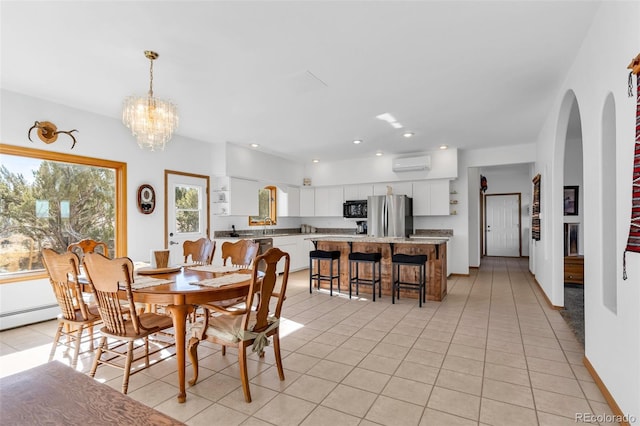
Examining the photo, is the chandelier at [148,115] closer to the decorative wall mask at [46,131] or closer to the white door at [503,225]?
Answer: the decorative wall mask at [46,131]

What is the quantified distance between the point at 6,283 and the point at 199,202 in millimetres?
2785

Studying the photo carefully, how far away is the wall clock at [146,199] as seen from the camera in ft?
15.9

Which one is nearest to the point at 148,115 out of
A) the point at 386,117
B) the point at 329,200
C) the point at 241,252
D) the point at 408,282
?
the point at 241,252

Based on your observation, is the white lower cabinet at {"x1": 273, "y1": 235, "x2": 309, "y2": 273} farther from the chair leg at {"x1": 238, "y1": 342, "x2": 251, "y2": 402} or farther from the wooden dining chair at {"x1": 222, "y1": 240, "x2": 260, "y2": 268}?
the chair leg at {"x1": 238, "y1": 342, "x2": 251, "y2": 402}

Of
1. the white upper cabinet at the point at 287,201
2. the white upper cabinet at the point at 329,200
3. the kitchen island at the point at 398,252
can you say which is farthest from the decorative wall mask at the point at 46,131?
the white upper cabinet at the point at 329,200

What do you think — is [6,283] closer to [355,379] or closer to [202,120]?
[202,120]

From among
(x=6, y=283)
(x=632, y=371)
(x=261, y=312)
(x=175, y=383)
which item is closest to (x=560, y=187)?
(x=632, y=371)

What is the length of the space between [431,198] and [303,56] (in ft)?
15.8

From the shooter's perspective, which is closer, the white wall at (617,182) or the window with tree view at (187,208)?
the white wall at (617,182)

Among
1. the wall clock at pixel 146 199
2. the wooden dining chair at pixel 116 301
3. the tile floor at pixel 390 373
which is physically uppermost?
the wall clock at pixel 146 199

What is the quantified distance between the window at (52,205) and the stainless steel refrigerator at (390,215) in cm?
455

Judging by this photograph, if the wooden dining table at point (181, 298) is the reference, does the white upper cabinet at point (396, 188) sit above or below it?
above

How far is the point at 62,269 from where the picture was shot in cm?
250

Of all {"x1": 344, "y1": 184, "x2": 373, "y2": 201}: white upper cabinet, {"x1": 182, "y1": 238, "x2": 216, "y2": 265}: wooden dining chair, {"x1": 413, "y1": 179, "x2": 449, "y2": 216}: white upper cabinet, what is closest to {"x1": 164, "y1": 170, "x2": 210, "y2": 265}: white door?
{"x1": 182, "y1": 238, "x2": 216, "y2": 265}: wooden dining chair
